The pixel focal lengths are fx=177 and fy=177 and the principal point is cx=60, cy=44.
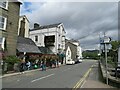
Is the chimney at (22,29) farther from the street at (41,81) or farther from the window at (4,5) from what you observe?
the street at (41,81)

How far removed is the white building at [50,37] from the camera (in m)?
49.5

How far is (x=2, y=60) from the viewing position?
22.0 meters

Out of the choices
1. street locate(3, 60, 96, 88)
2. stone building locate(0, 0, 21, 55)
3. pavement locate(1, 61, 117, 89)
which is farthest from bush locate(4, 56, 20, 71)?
street locate(3, 60, 96, 88)

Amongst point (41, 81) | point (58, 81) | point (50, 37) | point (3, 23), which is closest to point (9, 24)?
point (3, 23)

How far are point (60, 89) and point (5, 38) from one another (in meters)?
16.5

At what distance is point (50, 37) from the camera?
50750 millimetres

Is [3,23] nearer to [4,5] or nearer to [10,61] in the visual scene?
[4,5]

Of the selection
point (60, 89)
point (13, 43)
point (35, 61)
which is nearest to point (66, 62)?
point (35, 61)

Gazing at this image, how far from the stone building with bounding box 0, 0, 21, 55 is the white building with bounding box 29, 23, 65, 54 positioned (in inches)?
869

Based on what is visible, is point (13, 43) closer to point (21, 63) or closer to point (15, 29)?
point (15, 29)

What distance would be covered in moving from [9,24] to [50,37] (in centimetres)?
2508

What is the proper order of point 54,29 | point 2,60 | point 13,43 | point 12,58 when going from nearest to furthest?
A: point 2,60, point 12,58, point 13,43, point 54,29

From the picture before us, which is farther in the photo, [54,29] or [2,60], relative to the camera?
[54,29]

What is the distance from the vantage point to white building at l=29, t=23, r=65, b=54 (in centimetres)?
4947
